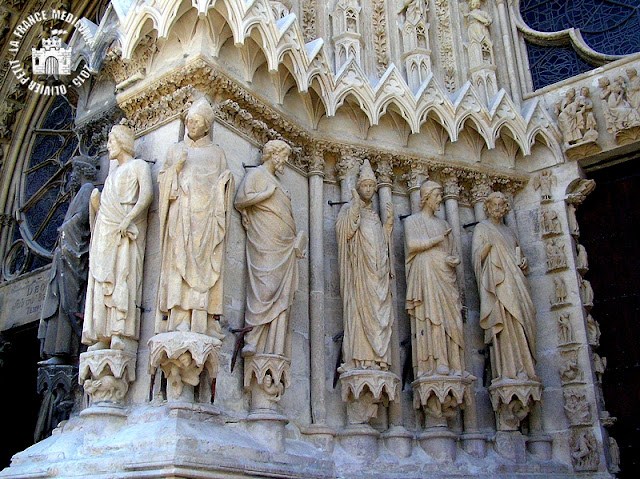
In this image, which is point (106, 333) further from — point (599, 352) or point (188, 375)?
point (599, 352)

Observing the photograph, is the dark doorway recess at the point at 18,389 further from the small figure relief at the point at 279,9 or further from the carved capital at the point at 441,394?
the carved capital at the point at 441,394

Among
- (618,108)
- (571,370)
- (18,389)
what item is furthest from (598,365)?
(18,389)

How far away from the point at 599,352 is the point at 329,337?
2.96 metres

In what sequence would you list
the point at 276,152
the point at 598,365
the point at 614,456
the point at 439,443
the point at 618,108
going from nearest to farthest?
1. the point at 276,152
2. the point at 439,443
3. the point at 614,456
4. the point at 598,365
5. the point at 618,108

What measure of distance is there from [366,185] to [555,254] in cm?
224

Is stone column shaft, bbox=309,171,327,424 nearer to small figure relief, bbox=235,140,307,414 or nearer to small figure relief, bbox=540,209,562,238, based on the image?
small figure relief, bbox=235,140,307,414

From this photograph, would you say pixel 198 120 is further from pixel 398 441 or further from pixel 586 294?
pixel 586 294

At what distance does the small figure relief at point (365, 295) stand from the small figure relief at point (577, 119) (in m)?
2.40

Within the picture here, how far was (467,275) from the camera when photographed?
26.0ft

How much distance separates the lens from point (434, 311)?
7.09 meters

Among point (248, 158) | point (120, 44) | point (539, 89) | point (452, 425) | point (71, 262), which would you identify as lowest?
point (452, 425)

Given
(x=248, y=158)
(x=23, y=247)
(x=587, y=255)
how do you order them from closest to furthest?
(x=248, y=158), (x=587, y=255), (x=23, y=247)

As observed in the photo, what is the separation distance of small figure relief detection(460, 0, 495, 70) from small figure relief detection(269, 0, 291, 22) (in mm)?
2408

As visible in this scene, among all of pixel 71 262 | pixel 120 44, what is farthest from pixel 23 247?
pixel 120 44
